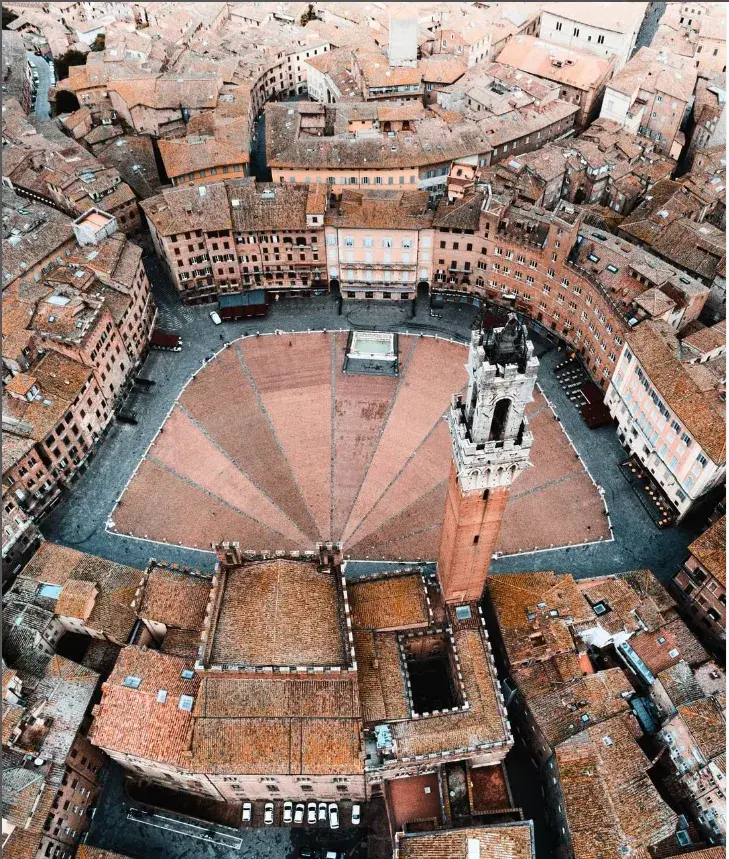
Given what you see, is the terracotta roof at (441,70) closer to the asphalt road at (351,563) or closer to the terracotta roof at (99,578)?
the asphalt road at (351,563)

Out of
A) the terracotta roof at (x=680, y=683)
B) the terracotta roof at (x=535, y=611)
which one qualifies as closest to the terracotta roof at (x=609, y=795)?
the terracotta roof at (x=680, y=683)

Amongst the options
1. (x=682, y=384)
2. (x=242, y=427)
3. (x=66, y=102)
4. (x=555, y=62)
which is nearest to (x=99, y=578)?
(x=242, y=427)

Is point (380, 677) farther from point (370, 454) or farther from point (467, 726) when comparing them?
point (370, 454)

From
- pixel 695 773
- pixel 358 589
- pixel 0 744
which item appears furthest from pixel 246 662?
pixel 695 773

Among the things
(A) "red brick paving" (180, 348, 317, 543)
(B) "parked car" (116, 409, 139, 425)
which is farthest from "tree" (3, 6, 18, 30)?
(B) "parked car" (116, 409, 139, 425)

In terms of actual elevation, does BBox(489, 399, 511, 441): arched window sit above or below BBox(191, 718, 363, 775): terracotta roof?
above

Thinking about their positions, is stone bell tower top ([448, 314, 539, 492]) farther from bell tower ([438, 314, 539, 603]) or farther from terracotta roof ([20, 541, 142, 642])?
terracotta roof ([20, 541, 142, 642])
